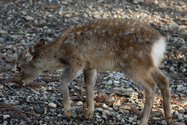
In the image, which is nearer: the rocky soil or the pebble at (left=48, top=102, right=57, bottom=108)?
the rocky soil

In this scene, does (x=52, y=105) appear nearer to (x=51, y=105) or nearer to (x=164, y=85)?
(x=51, y=105)

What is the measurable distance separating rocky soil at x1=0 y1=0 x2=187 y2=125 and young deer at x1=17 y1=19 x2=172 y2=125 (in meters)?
0.54

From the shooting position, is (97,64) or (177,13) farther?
(177,13)

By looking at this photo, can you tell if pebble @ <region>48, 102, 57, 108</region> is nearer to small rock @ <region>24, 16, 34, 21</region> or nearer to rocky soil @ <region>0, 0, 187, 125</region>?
rocky soil @ <region>0, 0, 187, 125</region>

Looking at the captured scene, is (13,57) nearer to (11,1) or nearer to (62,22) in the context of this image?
(62,22)

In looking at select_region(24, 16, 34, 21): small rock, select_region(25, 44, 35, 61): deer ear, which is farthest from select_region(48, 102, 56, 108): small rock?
select_region(24, 16, 34, 21): small rock

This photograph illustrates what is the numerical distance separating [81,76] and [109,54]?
2.57 m

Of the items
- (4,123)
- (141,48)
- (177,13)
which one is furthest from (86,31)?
(177,13)

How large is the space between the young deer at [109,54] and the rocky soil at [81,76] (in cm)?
54

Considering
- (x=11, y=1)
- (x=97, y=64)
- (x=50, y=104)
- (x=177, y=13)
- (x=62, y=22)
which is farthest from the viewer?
(x=177, y=13)

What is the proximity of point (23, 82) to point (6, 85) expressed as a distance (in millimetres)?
478

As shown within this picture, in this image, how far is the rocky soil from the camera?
6156mm

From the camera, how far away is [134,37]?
540cm

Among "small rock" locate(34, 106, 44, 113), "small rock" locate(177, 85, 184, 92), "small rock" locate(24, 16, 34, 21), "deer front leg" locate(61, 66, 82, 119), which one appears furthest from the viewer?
"small rock" locate(24, 16, 34, 21)
